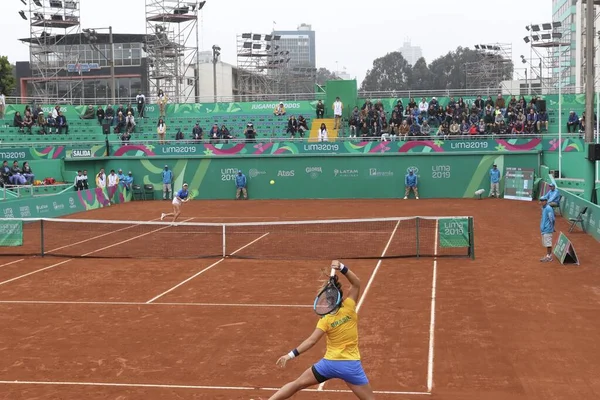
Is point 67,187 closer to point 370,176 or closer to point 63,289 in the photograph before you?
point 370,176

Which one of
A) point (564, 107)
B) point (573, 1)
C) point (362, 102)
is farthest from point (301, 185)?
point (573, 1)

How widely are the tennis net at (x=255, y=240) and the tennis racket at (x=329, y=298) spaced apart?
11011 millimetres

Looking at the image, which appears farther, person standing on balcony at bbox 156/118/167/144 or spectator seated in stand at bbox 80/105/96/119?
spectator seated in stand at bbox 80/105/96/119

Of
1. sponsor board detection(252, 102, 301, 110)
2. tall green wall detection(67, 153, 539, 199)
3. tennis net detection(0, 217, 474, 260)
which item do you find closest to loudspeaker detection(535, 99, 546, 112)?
tall green wall detection(67, 153, 539, 199)

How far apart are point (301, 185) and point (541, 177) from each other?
43.5 ft

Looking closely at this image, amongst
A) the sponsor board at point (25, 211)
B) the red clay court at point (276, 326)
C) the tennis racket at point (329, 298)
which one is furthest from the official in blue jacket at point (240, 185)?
the tennis racket at point (329, 298)

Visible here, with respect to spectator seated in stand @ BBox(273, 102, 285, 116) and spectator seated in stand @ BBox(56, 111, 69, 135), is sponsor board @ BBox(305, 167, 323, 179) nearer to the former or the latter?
spectator seated in stand @ BBox(273, 102, 285, 116)

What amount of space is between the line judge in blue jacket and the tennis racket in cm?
3244

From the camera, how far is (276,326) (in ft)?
43.2

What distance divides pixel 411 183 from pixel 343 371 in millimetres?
32232

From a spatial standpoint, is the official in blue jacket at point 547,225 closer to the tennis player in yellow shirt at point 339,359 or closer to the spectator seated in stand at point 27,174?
the tennis player in yellow shirt at point 339,359

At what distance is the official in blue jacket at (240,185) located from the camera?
134 ft

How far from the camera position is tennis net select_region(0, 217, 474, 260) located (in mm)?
20484

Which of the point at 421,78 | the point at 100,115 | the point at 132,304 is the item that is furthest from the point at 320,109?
the point at 421,78
